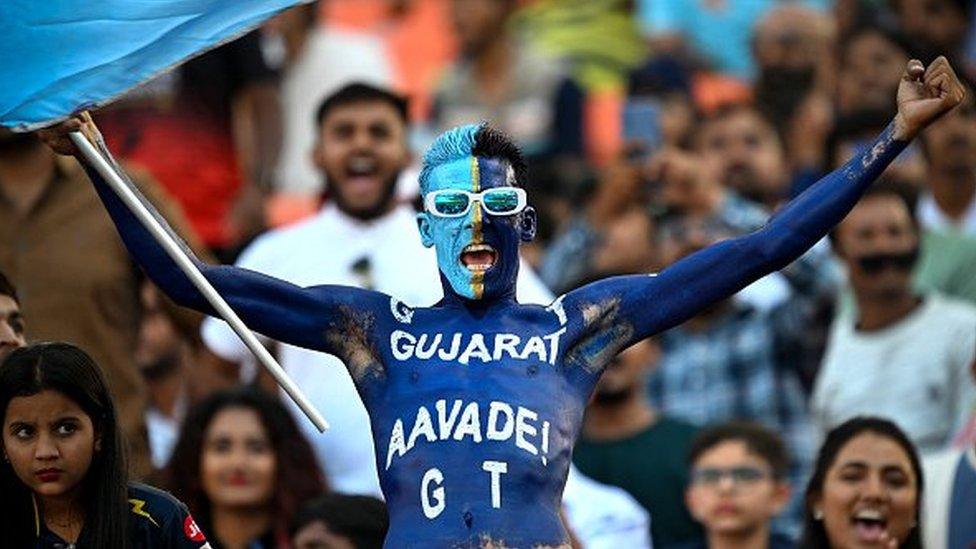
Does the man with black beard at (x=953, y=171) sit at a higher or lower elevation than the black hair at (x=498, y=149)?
higher

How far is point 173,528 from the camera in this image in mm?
8891

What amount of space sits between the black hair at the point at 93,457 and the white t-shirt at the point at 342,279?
3123 mm

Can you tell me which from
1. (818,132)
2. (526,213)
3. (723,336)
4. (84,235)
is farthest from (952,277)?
(526,213)

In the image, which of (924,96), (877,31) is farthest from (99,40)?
(877,31)

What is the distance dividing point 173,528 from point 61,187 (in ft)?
10.7

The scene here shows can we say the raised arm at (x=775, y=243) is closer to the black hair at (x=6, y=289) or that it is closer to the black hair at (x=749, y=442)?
the black hair at (x=6, y=289)

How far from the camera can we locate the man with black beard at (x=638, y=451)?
12453 mm

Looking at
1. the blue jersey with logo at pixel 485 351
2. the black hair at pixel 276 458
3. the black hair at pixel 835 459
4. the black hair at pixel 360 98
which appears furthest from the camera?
the black hair at pixel 360 98

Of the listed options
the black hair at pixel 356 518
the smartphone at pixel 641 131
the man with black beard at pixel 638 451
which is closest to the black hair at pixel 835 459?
the man with black beard at pixel 638 451

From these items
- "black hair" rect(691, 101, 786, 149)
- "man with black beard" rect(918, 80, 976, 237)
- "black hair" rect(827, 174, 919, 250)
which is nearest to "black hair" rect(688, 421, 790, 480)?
"black hair" rect(827, 174, 919, 250)

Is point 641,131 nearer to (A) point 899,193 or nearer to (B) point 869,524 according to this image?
(A) point 899,193

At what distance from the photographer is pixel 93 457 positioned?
884cm

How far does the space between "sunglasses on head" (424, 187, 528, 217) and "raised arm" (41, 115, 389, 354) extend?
37 cm

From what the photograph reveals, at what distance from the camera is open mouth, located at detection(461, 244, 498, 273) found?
348 inches
